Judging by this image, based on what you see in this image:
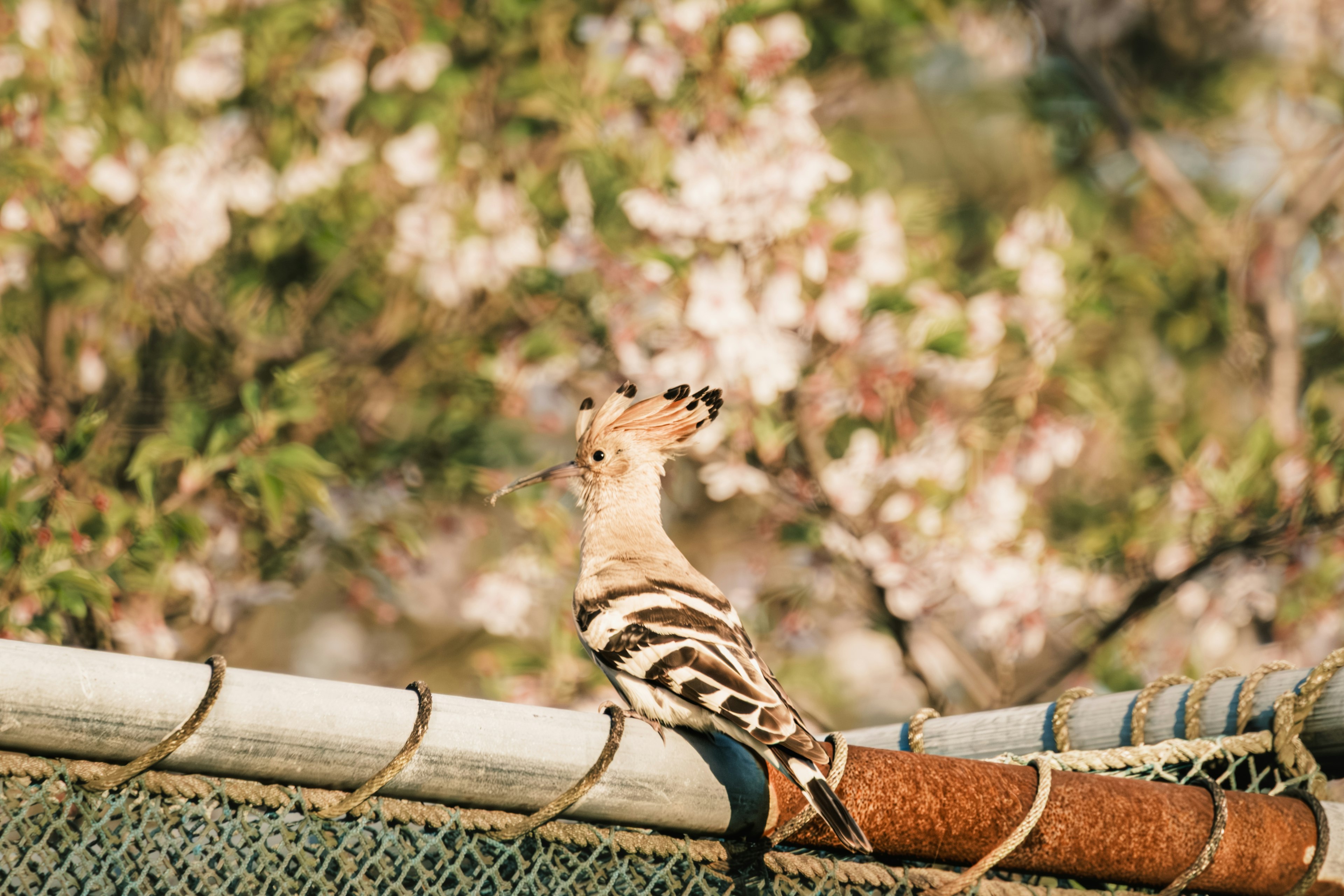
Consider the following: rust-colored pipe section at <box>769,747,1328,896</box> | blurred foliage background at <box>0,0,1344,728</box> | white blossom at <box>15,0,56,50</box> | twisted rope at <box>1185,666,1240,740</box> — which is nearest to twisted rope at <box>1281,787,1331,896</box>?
rust-colored pipe section at <box>769,747,1328,896</box>

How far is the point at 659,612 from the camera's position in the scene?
260 centimetres

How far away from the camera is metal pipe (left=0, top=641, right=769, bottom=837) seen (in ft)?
4.46

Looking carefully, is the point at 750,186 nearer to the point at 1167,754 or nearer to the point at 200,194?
the point at 200,194

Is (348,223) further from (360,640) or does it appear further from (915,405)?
(360,640)

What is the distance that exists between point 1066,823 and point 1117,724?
2.18 feet

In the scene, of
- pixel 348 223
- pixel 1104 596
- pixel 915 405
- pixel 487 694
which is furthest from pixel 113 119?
pixel 1104 596

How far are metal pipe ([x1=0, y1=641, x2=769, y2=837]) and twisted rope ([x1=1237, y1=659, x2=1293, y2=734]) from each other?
112 centimetres

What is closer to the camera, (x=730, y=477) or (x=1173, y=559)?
(x=730, y=477)

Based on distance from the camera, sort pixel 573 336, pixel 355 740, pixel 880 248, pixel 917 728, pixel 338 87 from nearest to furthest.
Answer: pixel 355 740 < pixel 917 728 < pixel 880 248 < pixel 573 336 < pixel 338 87

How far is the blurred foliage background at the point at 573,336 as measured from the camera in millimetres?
4320

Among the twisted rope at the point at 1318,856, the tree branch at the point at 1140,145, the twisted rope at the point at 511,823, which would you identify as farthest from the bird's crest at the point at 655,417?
the tree branch at the point at 1140,145

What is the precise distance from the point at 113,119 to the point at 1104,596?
4095 mm

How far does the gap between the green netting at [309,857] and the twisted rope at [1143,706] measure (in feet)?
2.72

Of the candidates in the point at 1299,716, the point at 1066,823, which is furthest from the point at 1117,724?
the point at 1066,823
